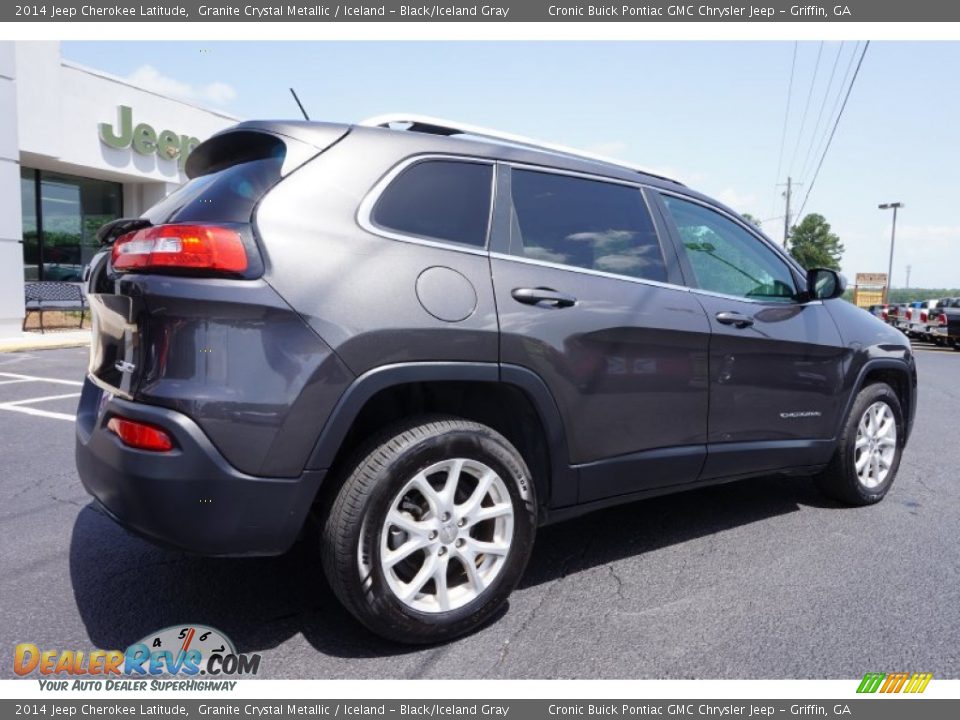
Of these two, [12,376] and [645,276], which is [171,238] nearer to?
[645,276]

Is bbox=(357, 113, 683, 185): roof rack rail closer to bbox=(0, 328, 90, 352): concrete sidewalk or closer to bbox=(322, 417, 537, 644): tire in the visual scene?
bbox=(322, 417, 537, 644): tire

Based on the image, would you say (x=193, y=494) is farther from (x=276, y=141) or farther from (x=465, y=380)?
(x=276, y=141)

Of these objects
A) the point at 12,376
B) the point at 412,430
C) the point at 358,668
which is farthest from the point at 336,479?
the point at 12,376

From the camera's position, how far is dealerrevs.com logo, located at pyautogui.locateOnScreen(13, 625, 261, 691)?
231 cm

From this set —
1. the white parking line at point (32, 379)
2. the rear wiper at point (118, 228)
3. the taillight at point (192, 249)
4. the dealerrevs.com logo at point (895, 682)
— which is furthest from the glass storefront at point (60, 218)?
the dealerrevs.com logo at point (895, 682)

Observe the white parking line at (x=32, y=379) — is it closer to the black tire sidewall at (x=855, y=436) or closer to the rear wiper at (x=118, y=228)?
the rear wiper at (x=118, y=228)

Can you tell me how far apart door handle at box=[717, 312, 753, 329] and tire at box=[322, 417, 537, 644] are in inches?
53.3

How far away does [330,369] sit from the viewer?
2297 mm

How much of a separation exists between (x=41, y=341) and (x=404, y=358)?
43.6ft

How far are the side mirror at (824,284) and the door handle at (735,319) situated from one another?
0.69 m

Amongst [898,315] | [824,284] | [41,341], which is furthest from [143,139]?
[898,315]

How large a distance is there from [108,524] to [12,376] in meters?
6.98

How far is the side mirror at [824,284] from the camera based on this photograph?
396 centimetres
